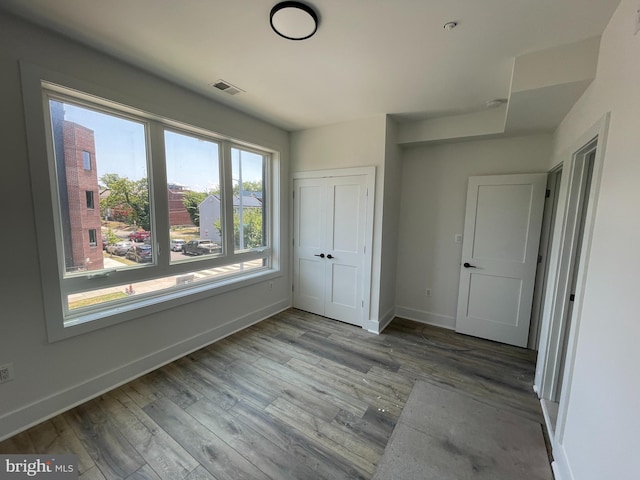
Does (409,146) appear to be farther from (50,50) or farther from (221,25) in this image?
(50,50)

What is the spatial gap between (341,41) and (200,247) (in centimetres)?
238

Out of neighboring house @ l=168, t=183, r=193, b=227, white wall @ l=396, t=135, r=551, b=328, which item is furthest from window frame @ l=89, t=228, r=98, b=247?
white wall @ l=396, t=135, r=551, b=328

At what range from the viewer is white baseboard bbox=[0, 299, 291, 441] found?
1.71 metres

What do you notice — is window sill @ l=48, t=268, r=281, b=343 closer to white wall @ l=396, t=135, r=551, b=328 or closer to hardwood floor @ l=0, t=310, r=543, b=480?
hardwood floor @ l=0, t=310, r=543, b=480

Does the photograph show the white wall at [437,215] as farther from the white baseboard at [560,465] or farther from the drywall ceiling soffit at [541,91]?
the white baseboard at [560,465]

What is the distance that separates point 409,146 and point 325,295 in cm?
239

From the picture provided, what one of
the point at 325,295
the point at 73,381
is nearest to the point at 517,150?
the point at 325,295

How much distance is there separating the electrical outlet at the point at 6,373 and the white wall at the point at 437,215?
3.85 m

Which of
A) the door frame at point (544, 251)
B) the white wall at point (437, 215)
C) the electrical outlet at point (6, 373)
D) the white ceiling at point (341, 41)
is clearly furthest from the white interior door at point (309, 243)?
the electrical outlet at point (6, 373)

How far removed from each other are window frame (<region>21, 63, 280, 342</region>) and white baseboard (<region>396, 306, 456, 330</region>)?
→ 2292 mm

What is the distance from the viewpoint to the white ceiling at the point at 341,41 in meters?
1.46

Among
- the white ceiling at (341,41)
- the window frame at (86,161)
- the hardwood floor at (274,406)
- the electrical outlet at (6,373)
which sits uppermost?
the white ceiling at (341,41)

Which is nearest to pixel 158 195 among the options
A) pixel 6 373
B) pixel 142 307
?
pixel 142 307

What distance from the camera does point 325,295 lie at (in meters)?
3.72
